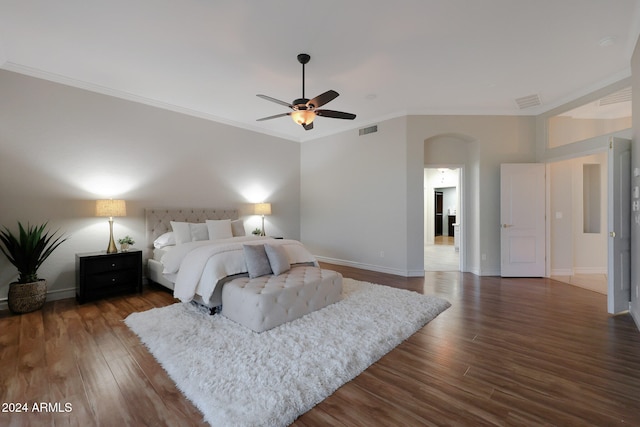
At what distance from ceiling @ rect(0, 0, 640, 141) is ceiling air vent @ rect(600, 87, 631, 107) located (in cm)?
21

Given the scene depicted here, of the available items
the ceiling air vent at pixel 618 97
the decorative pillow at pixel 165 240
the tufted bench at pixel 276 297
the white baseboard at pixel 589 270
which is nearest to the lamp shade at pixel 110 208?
the decorative pillow at pixel 165 240

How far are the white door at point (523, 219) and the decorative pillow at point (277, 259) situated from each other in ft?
13.6

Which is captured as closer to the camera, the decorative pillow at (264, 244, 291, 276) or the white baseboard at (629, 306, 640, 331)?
the white baseboard at (629, 306, 640, 331)

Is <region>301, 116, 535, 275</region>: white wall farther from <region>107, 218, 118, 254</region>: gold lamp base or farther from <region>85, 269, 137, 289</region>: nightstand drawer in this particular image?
<region>107, 218, 118, 254</region>: gold lamp base

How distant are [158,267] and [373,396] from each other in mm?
3733

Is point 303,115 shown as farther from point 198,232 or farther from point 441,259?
point 441,259

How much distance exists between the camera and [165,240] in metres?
4.44

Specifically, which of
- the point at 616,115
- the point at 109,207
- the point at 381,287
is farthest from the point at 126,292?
the point at 616,115

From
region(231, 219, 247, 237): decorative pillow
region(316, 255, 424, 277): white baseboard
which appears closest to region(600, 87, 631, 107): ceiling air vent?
region(316, 255, 424, 277): white baseboard

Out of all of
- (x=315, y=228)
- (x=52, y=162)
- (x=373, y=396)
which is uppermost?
(x=52, y=162)

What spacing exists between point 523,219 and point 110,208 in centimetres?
684

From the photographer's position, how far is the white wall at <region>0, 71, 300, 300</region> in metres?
3.44

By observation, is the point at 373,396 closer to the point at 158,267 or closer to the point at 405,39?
the point at 405,39

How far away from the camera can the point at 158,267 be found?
4.15 meters
